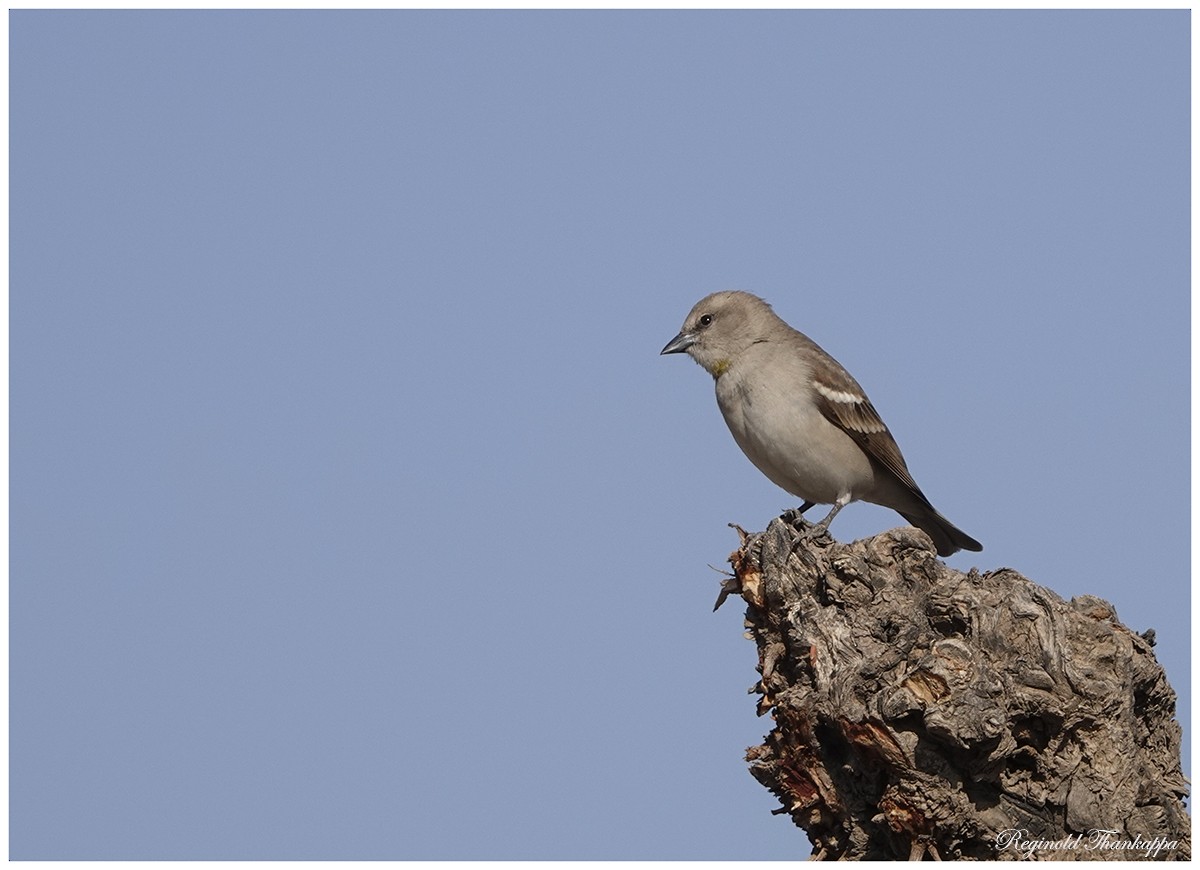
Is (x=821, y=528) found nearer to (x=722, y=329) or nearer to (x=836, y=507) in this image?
(x=836, y=507)

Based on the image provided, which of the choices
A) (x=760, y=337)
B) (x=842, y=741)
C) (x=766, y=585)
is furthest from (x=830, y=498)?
(x=842, y=741)

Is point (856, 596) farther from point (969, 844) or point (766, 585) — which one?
point (969, 844)

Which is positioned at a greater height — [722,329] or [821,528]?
[722,329]

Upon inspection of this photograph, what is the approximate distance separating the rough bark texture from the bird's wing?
15.4 ft

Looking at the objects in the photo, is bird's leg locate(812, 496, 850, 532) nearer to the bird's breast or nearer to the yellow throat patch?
the bird's breast

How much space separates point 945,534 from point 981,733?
6.06 m

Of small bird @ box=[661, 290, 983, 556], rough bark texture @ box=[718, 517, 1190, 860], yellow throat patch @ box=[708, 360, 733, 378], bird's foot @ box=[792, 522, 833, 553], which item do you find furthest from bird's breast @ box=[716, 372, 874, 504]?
rough bark texture @ box=[718, 517, 1190, 860]

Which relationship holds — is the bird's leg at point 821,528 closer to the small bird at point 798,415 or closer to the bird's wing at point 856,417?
the small bird at point 798,415

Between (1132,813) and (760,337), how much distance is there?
266 inches

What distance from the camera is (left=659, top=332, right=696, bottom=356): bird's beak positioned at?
14016 mm

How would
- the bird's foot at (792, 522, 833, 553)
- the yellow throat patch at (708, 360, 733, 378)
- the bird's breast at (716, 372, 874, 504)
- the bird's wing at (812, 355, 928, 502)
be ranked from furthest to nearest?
the yellow throat patch at (708, 360, 733, 378)
the bird's wing at (812, 355, 928, 502)
the bird's breast at (716, 372, 874, 504)
the bird's foot at (792, 522, 833, 553)

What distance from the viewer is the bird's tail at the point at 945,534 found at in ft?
44.2

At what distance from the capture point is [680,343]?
14.0 m

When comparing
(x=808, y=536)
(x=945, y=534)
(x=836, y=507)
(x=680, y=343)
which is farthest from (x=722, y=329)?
(x=808, y=536)
